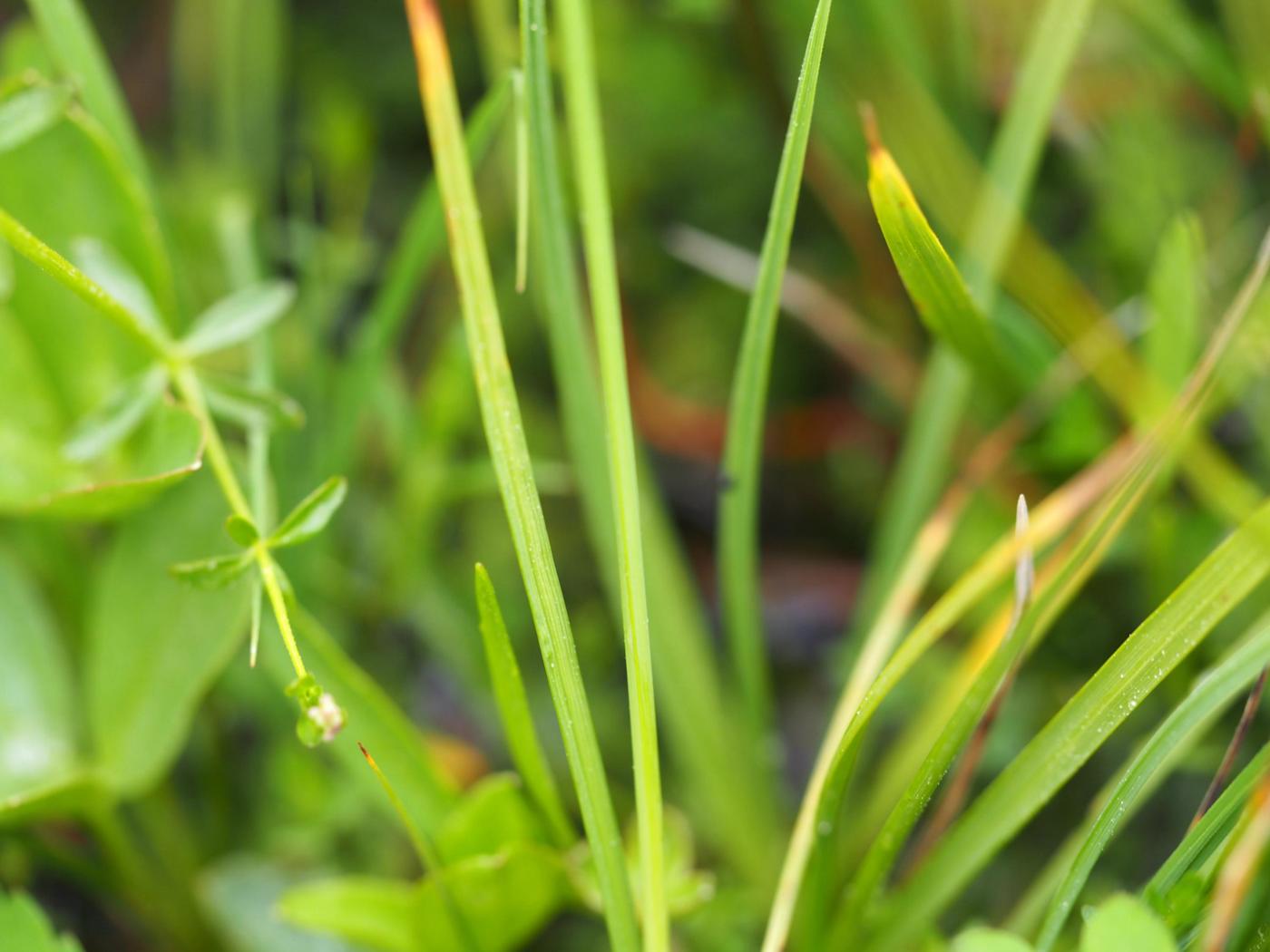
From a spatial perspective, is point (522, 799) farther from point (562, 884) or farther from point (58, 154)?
point (58, 154)

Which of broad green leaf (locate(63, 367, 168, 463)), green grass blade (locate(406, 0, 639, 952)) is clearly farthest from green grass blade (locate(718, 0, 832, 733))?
broad green leaf (locate(63, 367, 168, 463))

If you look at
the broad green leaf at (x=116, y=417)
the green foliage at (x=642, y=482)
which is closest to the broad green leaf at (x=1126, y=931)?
the green foliage at (x=642, y=482)

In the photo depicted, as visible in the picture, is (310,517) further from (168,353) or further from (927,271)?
(927,271)

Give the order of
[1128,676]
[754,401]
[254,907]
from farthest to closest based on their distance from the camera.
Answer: [254,907] → [754,401] → [1128,676]

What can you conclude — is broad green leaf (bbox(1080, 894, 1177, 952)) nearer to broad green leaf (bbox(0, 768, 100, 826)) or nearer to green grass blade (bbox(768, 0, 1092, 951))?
green grass blade (bbox(768, 0, 1092, 951))

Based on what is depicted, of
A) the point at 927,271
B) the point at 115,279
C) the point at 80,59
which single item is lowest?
the point at 927,271

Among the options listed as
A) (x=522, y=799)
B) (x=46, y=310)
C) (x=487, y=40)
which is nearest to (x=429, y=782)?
(x=522, y=799)

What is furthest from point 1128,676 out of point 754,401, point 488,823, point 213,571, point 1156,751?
point 213,571
